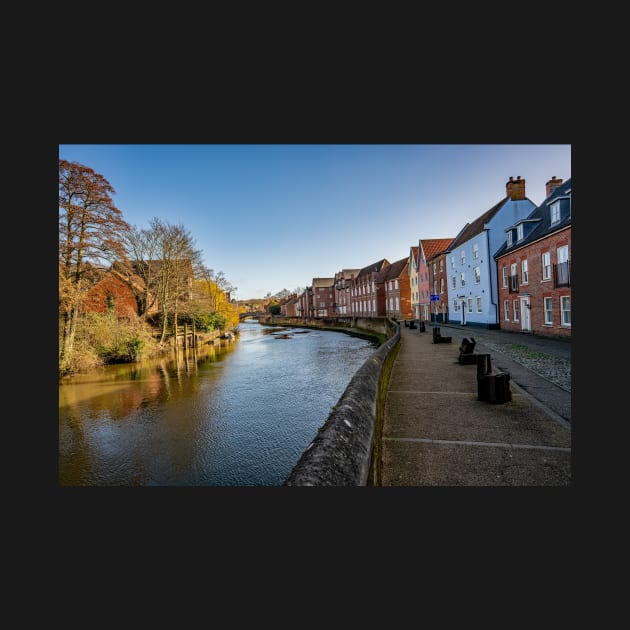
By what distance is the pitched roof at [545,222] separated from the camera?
46.7 feet

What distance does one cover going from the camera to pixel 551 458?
3352 millimetres

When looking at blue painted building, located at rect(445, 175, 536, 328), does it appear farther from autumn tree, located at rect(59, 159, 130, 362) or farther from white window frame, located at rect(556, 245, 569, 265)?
autumn tree, located at rect(59, 159, 130, 362)

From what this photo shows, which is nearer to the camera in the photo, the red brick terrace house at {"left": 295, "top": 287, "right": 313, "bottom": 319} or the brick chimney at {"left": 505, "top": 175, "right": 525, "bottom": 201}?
the brick chimney at {"left": 505, "top": 175, "right": 525, "bottom": 201}

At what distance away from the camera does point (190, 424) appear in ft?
26.2

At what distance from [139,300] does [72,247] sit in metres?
11.5

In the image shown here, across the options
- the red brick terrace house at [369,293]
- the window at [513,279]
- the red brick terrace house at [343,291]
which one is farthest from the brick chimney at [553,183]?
the red brick terrace house at [343,291]

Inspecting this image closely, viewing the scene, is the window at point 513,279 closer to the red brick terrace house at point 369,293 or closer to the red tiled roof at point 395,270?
the red tiled roof at point 395,270

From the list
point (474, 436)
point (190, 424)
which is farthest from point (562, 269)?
point (190, 424)

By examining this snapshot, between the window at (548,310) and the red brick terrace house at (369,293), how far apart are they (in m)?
34.8

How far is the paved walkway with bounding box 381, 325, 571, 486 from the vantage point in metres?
3.10

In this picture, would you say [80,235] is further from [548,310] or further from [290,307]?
[290,307]

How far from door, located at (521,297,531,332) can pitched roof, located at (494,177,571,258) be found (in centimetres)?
Answer: 303

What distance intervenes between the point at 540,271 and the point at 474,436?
15260mm

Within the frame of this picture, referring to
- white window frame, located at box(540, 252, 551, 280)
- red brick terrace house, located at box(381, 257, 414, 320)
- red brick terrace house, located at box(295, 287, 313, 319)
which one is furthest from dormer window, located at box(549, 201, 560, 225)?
red brick terrace house, located at box(295, 287, 313, 319)
